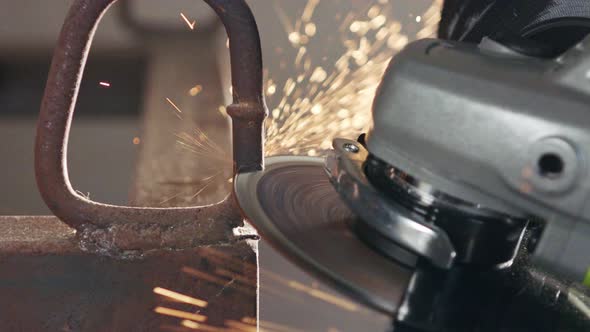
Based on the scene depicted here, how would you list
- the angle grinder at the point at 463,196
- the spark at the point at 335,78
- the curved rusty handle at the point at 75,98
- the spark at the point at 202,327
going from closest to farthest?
the angle grinder at the point at 463,196, the curved rusty handle at the point at 75,98, the spark at the point at 202,327, the spark at the point at 335,78

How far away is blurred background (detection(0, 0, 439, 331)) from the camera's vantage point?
5.95 feet

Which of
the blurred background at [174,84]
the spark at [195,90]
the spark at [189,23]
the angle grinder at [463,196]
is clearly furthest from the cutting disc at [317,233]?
the spark at [195,90]

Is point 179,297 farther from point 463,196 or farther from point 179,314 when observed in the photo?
point 463,196

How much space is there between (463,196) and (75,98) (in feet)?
1.81

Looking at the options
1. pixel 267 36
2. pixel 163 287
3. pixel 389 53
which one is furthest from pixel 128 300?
pixel 389 53

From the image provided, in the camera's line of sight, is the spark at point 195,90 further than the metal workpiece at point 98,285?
Yes

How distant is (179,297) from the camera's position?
2.87 feet

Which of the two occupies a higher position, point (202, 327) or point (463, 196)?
point (463, 196)

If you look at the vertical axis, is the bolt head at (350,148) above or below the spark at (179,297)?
above

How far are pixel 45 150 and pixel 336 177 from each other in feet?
1.46

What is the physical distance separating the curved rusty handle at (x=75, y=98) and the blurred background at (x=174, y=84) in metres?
0.85

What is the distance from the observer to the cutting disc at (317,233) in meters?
0.49

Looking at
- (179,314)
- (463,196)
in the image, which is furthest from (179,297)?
(463,196)

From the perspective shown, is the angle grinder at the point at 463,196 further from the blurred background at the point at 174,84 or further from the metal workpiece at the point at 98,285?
the blurred background at the point at 174,84
